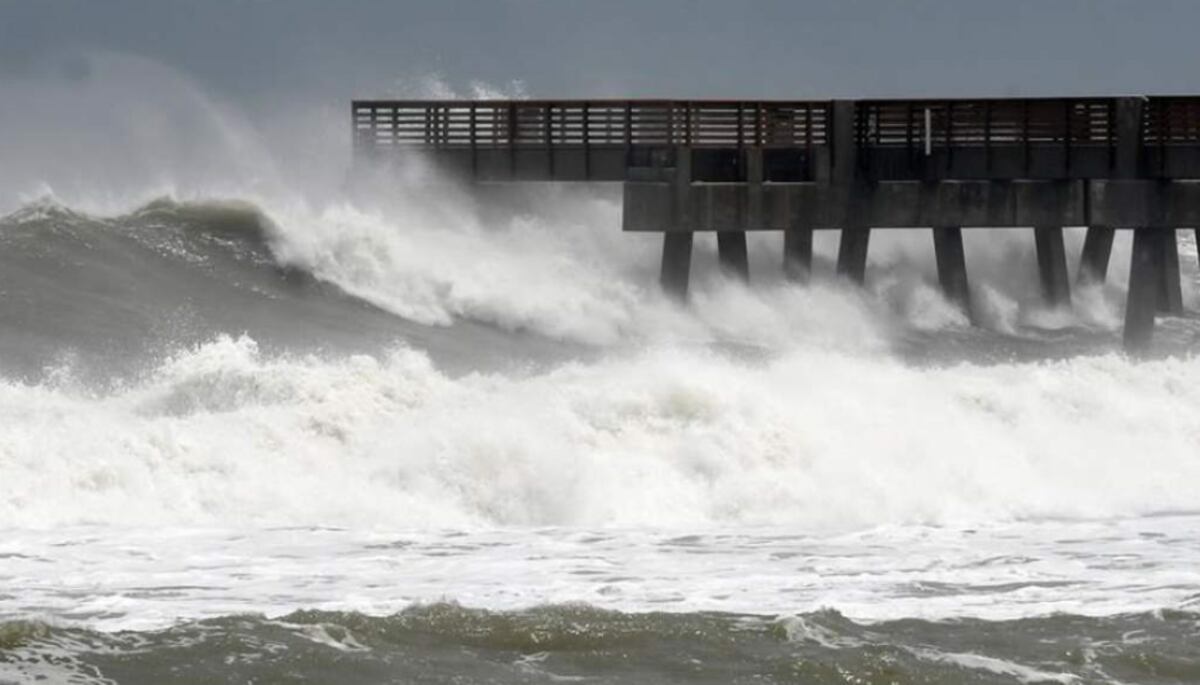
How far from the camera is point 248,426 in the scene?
20.4m

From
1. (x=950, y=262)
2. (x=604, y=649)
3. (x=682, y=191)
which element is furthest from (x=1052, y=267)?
(x=604, y=649)

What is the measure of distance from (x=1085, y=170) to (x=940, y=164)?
2053 mm

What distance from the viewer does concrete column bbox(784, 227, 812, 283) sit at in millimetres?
32344

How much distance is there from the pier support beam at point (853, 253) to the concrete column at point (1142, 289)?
3.86 meters

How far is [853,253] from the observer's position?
32.8 m

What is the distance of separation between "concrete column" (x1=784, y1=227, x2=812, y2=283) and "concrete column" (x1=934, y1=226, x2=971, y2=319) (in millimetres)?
2629

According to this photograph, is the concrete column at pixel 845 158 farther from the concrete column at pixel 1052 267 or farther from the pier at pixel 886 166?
the concrete column at pixel 1052 267

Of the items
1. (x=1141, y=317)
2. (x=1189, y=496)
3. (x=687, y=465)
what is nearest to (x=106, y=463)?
(x=687, y=465)

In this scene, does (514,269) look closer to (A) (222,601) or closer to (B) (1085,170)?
(B) (1085,170)

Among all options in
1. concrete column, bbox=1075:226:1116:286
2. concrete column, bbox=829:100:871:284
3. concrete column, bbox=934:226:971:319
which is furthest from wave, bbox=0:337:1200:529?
concrete column, bbox=1075:226:1116:286

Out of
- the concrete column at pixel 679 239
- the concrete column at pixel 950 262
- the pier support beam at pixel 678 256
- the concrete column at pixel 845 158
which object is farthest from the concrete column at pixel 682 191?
the concrete column at pixel 950 262

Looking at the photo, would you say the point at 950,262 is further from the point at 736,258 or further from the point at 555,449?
the point at 555,449

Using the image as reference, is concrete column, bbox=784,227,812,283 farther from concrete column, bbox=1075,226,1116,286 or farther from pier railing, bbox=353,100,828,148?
concrete column, bbox=1075,226,1116,286

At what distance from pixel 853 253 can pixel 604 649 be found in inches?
806
